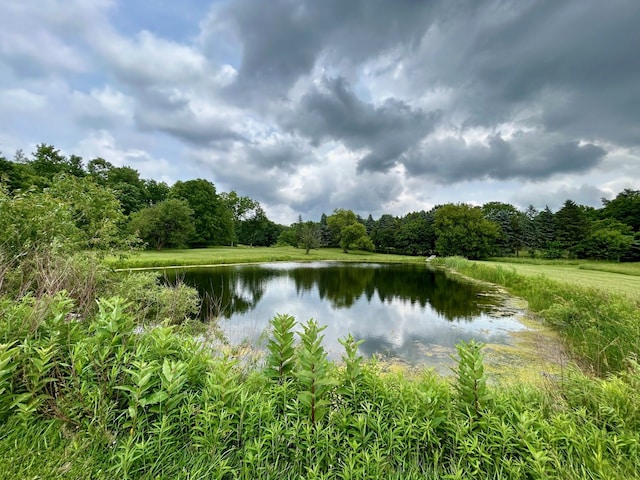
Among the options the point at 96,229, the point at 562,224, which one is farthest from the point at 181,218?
the point at 562,224

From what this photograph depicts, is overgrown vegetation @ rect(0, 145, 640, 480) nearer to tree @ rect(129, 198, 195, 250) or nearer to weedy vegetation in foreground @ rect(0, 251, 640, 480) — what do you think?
weedy vegetation in foreground @ rect(0, 251, 640, 480)

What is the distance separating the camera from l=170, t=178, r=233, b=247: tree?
4781 cm

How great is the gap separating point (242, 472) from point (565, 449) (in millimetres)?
2158

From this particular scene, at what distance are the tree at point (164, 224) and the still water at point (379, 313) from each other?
2338 centimetres

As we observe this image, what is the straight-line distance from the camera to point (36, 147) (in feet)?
136

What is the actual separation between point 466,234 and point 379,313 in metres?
45.0

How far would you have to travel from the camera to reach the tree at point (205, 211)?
4781cm

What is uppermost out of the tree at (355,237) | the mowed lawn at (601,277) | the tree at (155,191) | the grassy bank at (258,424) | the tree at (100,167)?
the tree at (100,167)

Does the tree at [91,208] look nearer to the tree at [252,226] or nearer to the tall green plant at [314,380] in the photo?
the tall green plant at [314,380]

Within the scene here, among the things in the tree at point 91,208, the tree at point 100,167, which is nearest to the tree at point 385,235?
the tree at point 100,167

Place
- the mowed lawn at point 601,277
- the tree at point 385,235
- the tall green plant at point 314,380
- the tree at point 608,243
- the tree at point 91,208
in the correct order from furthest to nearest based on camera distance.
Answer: the tree at point 385,235, the tree at point 608,243, the mowed lawn at point 601,277, the tree at point 91,208, the tall green plant at point 314,380

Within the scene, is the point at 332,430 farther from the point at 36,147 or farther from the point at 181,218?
the point at 36,147

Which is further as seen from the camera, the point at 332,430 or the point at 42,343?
the point at 42,343

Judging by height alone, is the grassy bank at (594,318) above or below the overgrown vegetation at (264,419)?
below
